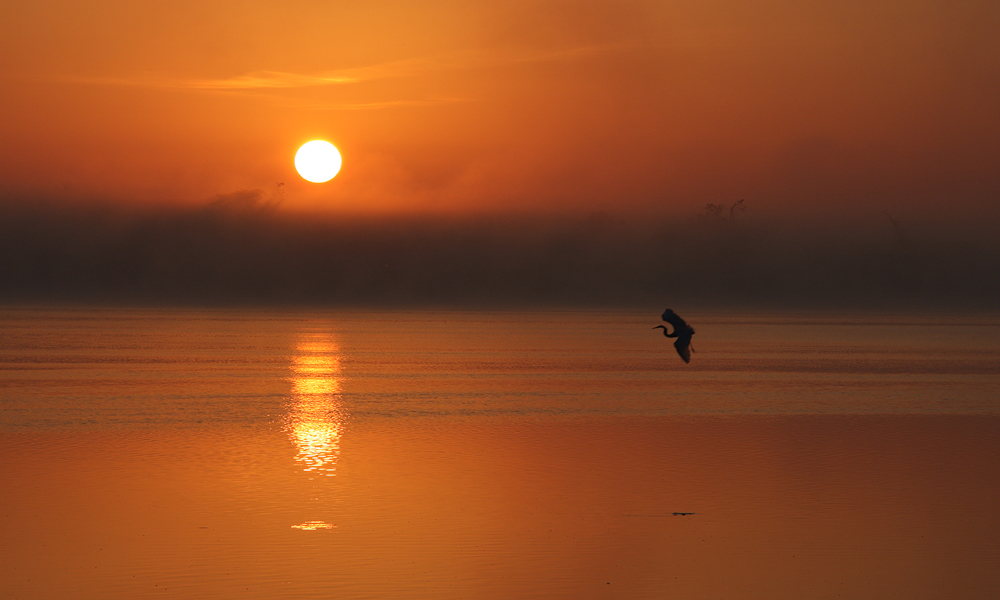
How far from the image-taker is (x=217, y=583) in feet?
46.9

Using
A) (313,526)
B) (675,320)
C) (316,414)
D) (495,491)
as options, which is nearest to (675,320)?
(675,320)

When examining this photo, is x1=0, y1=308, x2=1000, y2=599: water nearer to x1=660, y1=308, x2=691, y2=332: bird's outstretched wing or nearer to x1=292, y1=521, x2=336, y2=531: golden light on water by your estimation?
x1=292, y1=521, x2=336, y2=531: golden light on water

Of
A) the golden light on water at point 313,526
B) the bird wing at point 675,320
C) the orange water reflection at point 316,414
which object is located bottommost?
the golden light on water at point 313,526

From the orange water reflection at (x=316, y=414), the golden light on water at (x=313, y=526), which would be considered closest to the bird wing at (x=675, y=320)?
the orange water reflection at (x=316, y=414)

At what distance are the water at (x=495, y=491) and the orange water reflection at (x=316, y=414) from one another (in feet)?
0.73

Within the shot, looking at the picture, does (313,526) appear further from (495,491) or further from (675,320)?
(675,320)

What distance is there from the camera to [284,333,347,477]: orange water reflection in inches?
1019

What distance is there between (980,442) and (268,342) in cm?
8070

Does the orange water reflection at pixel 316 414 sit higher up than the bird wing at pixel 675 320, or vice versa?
the orange water reflection at pixel 316 414

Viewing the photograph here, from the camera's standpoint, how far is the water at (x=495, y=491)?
15.0 m

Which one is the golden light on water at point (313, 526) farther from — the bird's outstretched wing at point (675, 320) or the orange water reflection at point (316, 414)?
the bird's outstretched wing at point (675, 320)

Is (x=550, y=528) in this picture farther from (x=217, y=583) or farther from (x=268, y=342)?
(x=268, y=342)

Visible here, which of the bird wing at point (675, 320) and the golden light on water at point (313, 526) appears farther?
the bird wing at point (675, 320)

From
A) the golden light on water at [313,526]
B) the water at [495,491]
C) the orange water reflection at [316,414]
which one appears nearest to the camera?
the water at [495,491]
